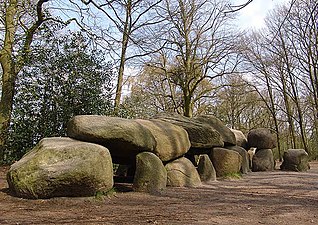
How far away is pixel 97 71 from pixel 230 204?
678 centimetres

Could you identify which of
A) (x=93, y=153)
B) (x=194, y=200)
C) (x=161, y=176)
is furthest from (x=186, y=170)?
(x=93, y=153)

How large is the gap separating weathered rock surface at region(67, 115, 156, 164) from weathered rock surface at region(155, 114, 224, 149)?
253 cm

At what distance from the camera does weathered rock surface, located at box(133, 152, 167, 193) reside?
22.5 ft

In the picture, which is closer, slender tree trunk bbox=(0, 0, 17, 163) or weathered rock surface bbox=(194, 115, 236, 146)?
slender tree trunk bbox=(0, 0, 17, 163)

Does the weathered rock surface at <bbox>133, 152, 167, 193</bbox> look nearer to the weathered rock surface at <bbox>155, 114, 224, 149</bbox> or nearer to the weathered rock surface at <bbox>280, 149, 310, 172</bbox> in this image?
the weathered rock surface at <bbox>155, 114, 224, 149</bbox>

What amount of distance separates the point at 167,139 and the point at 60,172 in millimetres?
3287

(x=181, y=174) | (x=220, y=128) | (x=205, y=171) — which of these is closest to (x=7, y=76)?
(x=181, y=174)

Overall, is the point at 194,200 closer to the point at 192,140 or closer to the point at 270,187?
the point at 270,187

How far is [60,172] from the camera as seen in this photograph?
549 cm

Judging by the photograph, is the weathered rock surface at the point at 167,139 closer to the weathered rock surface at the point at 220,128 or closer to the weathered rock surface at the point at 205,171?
the weathered rock surface at the point at 205,171

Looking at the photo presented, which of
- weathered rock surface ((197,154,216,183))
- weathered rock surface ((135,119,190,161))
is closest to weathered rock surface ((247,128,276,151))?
weathered rock surface ((197,154,216,183))

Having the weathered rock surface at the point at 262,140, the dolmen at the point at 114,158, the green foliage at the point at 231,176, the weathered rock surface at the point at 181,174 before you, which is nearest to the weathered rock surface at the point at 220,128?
the dolmen at the point at 114,158

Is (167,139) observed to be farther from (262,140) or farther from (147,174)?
(262,140)

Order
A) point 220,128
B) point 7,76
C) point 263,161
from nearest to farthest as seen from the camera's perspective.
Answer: point 7,76
point 220,128
point 263,161
